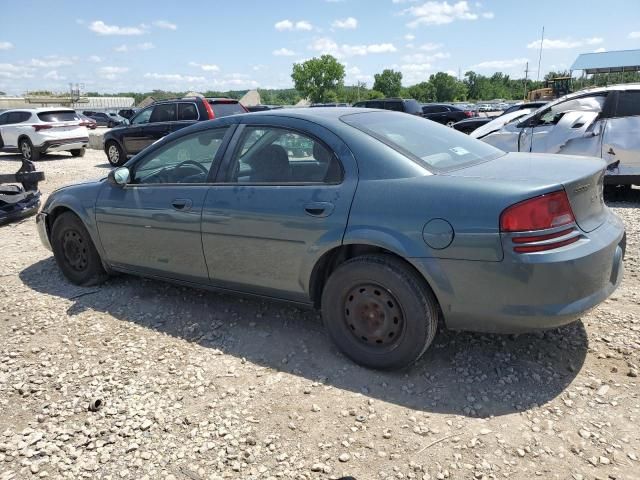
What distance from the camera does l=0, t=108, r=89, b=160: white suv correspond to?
1548cm

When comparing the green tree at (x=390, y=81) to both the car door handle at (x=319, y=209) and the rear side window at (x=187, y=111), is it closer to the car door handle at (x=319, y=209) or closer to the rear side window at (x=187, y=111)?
the rear side window at (x=187, y=111)

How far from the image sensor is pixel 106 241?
426 cm

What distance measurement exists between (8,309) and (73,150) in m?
13.8

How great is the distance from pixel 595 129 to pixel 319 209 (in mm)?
5934

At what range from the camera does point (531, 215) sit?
8.24ft

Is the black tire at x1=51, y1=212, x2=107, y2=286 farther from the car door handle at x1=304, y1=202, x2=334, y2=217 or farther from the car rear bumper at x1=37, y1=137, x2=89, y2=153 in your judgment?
the car rear bumper at x1=37, y1=137, x2=89, y2=153

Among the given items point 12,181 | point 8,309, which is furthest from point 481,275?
point 12,181

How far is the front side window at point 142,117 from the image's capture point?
13289 millimetres

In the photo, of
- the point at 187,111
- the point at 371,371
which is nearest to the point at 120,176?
the point at 371,371

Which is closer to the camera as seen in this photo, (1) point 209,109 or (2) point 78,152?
(1) point 209,109

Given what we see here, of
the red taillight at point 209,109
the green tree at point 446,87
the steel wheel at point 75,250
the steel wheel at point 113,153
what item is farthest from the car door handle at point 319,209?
the green tree at point 446,87

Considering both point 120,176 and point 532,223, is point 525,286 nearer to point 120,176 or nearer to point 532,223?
point 532,223

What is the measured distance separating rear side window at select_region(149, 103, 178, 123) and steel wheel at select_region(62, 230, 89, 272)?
8527mm

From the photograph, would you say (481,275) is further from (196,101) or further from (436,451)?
(196,101)
